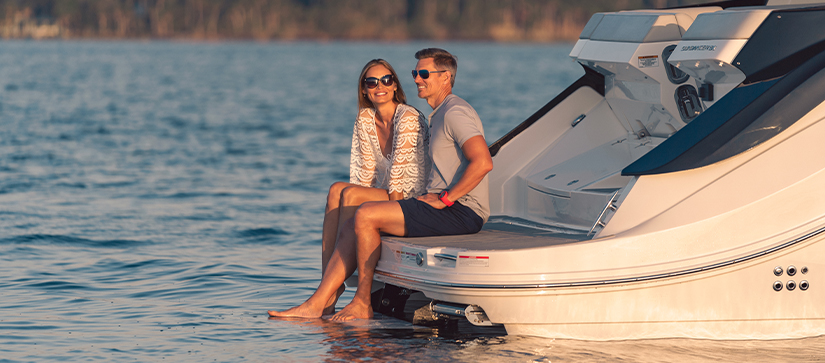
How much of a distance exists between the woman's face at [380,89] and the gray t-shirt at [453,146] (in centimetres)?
39

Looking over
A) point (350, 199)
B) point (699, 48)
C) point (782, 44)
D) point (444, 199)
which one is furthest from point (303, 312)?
point (782, 44)

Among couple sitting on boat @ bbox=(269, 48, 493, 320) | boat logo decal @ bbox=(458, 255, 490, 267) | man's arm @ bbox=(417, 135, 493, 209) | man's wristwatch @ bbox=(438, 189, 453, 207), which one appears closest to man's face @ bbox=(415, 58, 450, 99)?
couple sitting on boat @ bbox=(269, 48, 493, 320)

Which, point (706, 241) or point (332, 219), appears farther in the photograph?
point (332, 219)

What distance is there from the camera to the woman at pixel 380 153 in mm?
5520

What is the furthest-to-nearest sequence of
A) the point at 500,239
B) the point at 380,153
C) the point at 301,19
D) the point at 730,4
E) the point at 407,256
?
the point at 301,19 → the point at 730,4 → the point at 380,153 → the point at 500,239 → the point at 407,256

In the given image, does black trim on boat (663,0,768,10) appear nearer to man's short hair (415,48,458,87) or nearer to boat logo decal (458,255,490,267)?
man's short hair (415,48,458,87)

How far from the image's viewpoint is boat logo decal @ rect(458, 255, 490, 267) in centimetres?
484

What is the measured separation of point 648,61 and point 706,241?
132cm

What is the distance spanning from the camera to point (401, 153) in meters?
5.51

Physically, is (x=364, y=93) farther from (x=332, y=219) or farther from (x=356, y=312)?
(x=356, y=312)

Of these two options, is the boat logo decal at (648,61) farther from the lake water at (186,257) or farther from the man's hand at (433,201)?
the lake water at (186,257)

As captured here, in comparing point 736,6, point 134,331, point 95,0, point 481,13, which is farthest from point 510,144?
point 95,0

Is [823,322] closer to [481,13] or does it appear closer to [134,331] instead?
[134,331]

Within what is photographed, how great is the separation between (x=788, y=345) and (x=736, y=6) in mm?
2129
